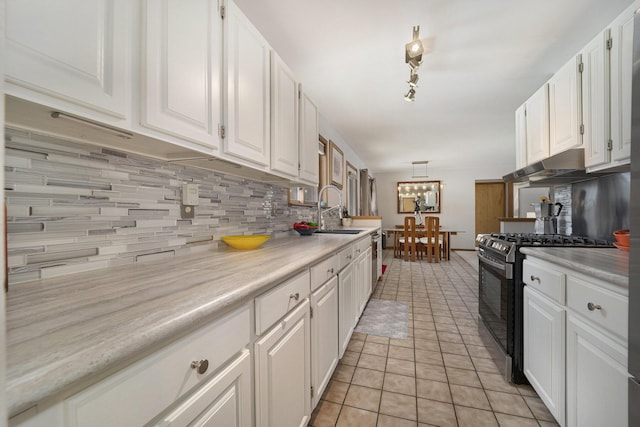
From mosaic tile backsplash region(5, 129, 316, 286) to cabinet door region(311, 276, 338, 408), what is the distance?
0.66 metres

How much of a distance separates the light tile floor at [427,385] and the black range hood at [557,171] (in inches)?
51.0

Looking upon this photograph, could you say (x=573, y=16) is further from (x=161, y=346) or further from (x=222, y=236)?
(x=161, y=346)

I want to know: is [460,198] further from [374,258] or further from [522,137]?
[522,137]

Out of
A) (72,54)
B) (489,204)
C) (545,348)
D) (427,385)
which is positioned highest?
(72,54)

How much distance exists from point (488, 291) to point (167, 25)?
247cm

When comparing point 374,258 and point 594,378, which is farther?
point 374,258

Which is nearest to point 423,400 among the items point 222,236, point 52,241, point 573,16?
point 222,236

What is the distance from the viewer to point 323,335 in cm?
149

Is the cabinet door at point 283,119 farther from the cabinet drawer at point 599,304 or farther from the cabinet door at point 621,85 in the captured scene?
the cabinet door at point 621,85

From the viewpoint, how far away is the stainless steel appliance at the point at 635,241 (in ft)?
2.40

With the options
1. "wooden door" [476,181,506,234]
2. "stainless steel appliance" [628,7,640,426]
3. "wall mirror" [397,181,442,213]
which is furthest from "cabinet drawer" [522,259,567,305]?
"wooden door" [476,181,506,234]

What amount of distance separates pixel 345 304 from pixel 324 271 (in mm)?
590

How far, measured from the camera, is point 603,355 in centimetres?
103

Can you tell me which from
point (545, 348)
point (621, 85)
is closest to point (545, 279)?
point (545, 348)
